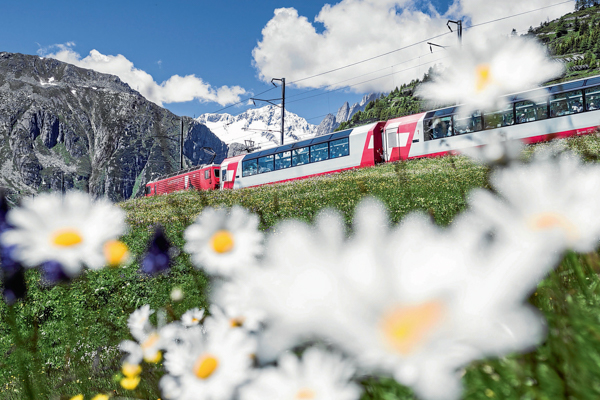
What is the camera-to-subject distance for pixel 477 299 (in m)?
0.28

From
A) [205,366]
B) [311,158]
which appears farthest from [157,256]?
[311,158]

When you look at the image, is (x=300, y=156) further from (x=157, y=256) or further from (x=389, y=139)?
(x=157, y=256)

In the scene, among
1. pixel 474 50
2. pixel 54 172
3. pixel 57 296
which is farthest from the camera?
pixel 54 172

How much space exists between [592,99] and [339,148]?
1071 cm

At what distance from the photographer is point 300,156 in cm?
2148

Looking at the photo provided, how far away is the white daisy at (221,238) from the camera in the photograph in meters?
0.76

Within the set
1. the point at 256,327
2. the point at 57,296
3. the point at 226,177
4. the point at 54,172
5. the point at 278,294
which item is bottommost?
the point at 57,296

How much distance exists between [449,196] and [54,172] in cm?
19865

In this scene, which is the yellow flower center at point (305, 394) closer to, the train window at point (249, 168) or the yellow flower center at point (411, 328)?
the yellow flower center at point (411, 328)

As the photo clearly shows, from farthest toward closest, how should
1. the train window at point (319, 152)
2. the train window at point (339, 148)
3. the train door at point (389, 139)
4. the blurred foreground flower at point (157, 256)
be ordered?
the train window at point (319, 152)
the train window at point (339, 148)
the train door at point (389, 139)
the blurred foreground flower at point (157, 256)

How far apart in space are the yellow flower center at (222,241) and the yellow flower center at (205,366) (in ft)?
0.79

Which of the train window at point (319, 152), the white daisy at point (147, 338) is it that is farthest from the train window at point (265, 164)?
the white daisy at point (147, 338)

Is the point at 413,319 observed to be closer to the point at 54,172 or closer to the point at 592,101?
the point at 592,101

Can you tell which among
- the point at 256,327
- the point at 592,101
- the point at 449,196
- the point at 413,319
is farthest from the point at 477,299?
the point at 592,101
